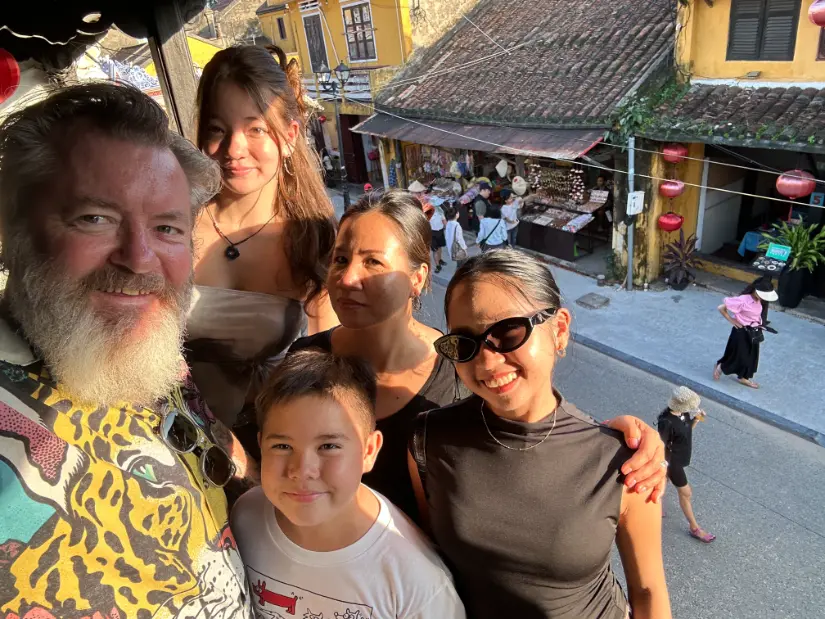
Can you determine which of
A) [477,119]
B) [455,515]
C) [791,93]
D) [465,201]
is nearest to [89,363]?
[455,515]

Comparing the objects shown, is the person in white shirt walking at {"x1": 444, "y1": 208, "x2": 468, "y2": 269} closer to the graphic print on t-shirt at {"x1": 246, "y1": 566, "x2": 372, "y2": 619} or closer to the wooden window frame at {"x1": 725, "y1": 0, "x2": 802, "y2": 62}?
the wooden window frame at {"x1": 725, "y1": 0, "x2": 802, "y2": 62}

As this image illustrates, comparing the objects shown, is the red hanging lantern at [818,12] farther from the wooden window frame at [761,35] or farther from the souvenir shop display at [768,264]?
the souvenir shop display at [768,264]

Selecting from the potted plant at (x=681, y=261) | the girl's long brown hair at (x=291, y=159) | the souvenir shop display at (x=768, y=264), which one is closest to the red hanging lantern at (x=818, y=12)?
the souvenir shop display at (x=768, y=264)

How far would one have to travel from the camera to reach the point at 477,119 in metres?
10.8

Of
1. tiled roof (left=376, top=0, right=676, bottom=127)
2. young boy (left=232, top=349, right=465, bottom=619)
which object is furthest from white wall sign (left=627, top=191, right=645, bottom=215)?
young boy (left=232, top=349, right=465, bottom=619)

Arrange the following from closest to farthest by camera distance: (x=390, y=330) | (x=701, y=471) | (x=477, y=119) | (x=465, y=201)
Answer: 1. (x=390, y=330)
2. (x=701, y=471)
3. (x=477, y=119)
4. (x=465, y=201)

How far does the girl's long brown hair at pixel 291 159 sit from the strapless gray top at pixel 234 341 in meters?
0.19

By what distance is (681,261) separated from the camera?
949cm

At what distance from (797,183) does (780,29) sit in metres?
1.98

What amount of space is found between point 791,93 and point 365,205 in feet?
25.2

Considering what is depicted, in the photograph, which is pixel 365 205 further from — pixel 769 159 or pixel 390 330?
pixel 769 159

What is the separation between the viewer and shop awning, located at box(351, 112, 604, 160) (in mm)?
8719

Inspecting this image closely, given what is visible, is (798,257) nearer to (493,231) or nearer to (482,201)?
(493,231)

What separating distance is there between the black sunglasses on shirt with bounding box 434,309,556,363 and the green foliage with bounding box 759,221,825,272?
8.20m
